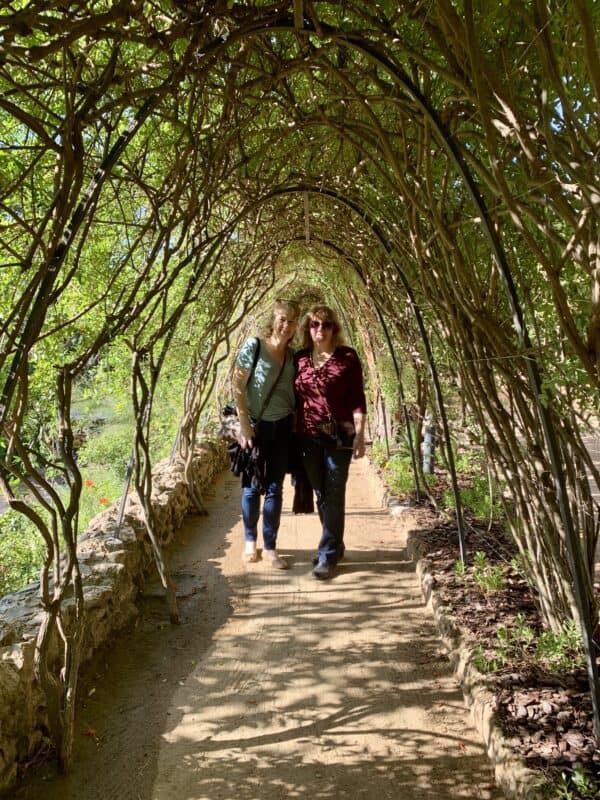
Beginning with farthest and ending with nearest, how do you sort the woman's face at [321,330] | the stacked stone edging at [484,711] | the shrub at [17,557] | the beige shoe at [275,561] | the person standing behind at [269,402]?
the shrub at [17,557] < the beige shoe at [275,561] < the person standing behind at [269,402] < the woman's face at [321,330] < the stacked stone edging at [484,711]

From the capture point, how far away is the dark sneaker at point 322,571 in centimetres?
341

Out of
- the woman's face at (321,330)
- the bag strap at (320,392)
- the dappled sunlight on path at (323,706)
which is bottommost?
the dappled sunlight on path at (323,706)

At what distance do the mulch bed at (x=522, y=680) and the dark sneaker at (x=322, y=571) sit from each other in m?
0.59

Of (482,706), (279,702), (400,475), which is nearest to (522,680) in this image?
(482,706)

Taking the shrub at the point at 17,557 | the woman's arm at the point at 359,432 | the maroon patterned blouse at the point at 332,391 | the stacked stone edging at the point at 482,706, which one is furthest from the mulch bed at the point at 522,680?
the shrub at the point at 17,557

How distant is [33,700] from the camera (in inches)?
75.2

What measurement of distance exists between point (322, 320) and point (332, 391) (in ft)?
1.28

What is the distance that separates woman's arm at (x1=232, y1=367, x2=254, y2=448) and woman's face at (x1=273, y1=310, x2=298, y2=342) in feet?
0.92

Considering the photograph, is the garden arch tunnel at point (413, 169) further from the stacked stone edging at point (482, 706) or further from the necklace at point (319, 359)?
the necklace at point (319, 359)

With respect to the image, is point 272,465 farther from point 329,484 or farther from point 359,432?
point 359,432

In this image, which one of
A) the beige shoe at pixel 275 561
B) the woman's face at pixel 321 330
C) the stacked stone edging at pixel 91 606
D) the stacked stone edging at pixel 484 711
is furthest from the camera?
the beige shoe at pixel 275 561

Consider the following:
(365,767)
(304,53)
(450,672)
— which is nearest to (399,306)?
(304,53)

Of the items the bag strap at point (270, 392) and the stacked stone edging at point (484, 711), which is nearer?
the stacked stone edging at point (484, 711)

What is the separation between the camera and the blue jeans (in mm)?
3311
